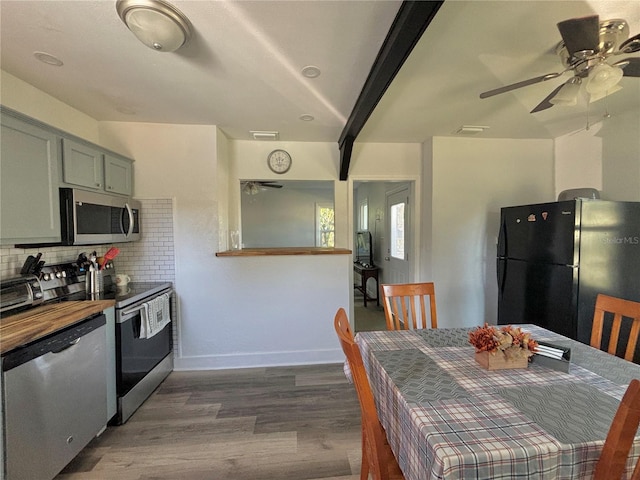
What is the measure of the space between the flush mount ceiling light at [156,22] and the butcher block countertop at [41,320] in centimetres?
160

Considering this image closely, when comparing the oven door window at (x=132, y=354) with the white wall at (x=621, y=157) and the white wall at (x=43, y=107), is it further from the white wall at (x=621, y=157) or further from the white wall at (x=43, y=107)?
the white wall at (x=621, y=157)

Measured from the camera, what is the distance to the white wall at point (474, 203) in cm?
329

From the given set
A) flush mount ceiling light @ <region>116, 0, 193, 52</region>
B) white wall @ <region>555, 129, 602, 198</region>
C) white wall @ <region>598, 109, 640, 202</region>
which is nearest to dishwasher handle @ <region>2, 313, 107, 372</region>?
flush mount ceiling light @ <region>116, 0, 193, 52</region>

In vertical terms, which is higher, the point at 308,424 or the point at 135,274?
the point at 135,274

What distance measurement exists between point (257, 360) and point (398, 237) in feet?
9.17

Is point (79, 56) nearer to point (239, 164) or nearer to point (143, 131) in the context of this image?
point (143, 131)

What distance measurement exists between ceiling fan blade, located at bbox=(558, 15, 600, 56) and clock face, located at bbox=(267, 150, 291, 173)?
2.56 metres

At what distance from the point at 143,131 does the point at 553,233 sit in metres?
3.95

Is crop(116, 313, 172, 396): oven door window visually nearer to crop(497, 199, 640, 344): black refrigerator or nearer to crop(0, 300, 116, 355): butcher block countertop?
crop(0, 300, 116, 355): butcher block countertop

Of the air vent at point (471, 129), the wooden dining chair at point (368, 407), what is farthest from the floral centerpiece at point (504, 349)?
the air vent at point (471, 129)

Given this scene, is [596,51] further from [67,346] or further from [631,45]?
[67,346]

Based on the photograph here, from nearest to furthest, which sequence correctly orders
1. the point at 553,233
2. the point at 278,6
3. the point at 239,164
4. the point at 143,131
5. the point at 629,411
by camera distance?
the point at 629,411
the point at 278,6
the point at 553,233
the point at 143,131
the point at 239,164

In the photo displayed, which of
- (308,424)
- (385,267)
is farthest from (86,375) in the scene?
(385,267)

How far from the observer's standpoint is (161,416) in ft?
6.93
